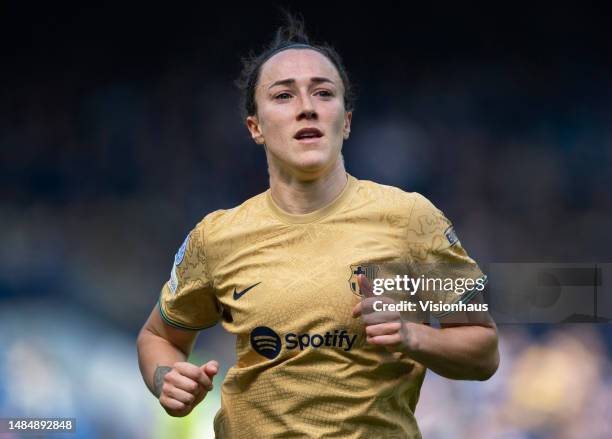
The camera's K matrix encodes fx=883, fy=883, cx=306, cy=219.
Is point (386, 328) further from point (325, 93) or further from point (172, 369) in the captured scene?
point (325, 93)

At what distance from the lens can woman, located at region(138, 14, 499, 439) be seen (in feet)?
5.72

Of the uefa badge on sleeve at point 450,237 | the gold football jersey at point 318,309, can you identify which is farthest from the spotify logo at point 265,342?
the uefa badge on sleeve at point 450,237

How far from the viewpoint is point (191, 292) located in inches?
80.0

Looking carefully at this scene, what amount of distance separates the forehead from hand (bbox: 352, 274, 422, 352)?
0.56 metres

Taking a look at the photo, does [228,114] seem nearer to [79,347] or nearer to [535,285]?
[79,347]

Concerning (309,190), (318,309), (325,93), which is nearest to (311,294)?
(318,309)

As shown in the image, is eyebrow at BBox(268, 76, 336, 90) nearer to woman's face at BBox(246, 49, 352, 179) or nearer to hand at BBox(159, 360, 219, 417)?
woman's face at BBox(246, 49, 352, 179)

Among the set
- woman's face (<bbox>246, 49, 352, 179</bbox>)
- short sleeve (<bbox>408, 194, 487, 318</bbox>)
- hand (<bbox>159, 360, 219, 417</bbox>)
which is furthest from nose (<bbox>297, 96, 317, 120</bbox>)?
hand (<bbox>159, 360, 219, 417</bbox>)

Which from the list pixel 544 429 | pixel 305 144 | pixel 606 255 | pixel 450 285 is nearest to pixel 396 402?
pixel 450 285

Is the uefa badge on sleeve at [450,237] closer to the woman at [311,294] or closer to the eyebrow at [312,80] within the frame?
the woman at [311,294]

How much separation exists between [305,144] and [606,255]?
287 cm

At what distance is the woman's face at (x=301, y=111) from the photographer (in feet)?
6.31

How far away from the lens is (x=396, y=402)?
1.80 metres

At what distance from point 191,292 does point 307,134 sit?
0.45m
